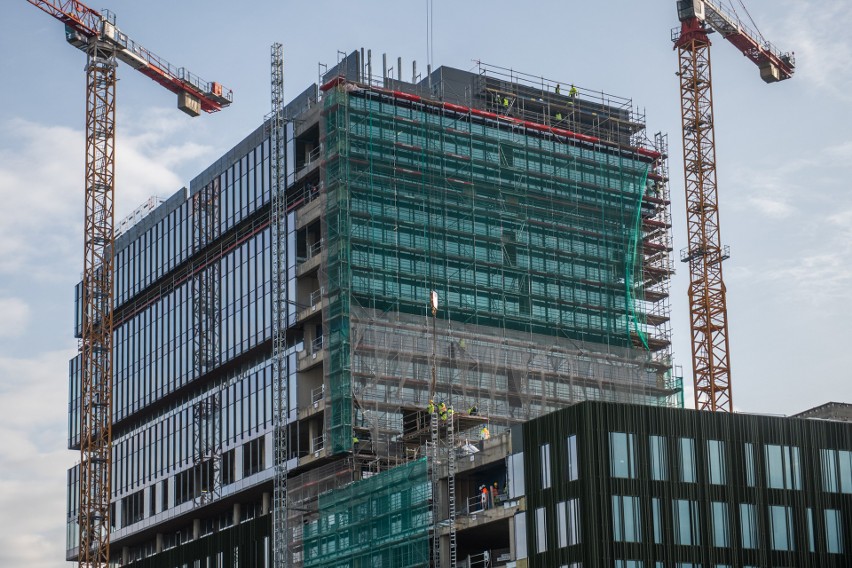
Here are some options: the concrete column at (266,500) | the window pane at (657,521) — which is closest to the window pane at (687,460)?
the window pane at (657,521)

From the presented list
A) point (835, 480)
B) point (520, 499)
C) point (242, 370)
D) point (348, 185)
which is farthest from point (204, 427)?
point (835, 480)

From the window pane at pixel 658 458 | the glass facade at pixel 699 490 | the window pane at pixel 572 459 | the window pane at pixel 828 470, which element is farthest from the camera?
the window pane at pixel 828 470

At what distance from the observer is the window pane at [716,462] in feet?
313

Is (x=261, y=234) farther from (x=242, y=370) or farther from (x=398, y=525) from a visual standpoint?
(x=398, y=525)

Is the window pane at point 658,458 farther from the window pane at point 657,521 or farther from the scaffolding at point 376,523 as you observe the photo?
the scaffolding at point 376,523

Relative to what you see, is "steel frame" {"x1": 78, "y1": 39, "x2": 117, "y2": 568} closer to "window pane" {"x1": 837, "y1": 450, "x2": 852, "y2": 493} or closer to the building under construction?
the building under construction

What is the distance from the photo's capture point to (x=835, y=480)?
323ft

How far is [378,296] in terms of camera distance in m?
132

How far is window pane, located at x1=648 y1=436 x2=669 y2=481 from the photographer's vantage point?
310 feet

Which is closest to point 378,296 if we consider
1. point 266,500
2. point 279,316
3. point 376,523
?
point 279,316

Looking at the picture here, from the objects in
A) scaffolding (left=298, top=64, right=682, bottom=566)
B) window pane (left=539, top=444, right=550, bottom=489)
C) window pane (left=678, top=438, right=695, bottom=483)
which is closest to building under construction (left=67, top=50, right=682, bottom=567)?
scaffolding (left=298, top=64, right=682, bottom=566)

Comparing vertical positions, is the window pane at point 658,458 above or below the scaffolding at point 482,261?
below

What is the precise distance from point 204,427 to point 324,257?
24.8 meters

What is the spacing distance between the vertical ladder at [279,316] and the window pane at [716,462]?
40096 mm
